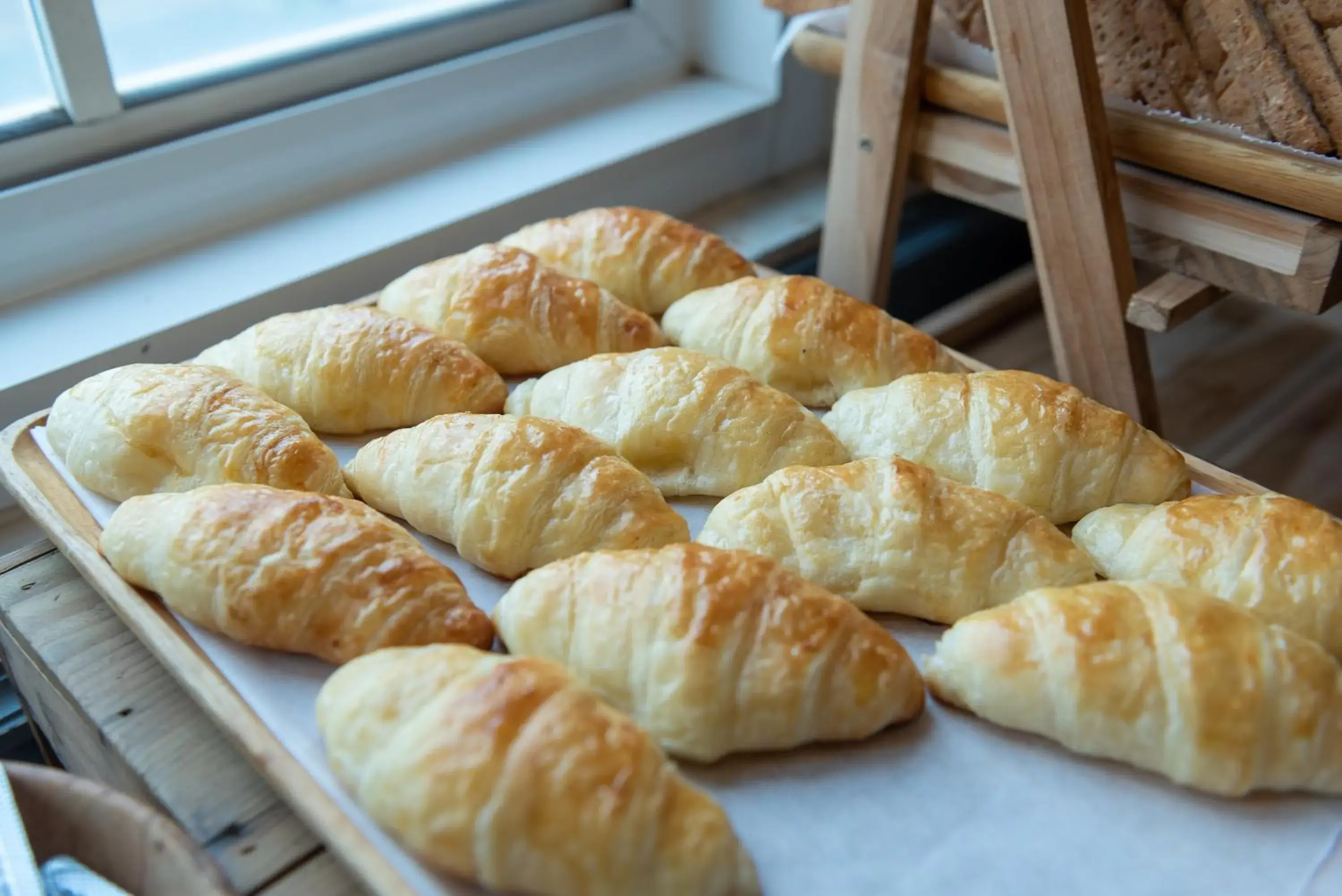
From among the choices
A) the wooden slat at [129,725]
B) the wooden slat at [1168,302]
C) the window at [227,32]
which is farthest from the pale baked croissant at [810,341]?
the window at [227,32]

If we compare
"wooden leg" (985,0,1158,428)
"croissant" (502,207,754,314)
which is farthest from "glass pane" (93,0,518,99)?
"wooden leg" (985,0,1158,428)

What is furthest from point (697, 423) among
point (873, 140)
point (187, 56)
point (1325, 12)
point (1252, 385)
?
point (1252, 385)

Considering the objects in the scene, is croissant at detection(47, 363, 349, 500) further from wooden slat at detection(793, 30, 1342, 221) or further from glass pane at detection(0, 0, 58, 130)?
wooden slat at detection(793, 30, 1342, 221)

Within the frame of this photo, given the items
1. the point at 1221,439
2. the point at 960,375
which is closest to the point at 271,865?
the point at 960,375

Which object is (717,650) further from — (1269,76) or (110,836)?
(1269,76)

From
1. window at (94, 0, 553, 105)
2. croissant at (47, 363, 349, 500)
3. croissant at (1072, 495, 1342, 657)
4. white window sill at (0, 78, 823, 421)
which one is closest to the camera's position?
croissant at (1072, 495, 1342, 657)

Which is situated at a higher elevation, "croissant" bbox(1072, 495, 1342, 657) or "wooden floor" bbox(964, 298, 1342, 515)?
"croissant" bbox(1072, 495, 1342, 657)

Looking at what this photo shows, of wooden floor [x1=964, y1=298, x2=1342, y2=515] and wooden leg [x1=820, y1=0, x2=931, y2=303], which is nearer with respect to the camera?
wooden leg [x1=820, y1=0, x2=931, y2=303]

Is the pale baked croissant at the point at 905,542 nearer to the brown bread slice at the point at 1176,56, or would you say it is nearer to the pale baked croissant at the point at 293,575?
the pale baked croissant at the point at 293,575
